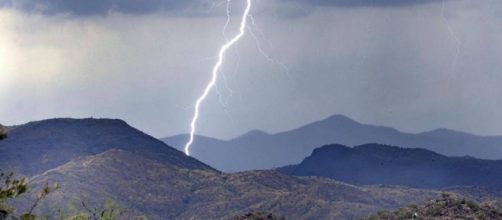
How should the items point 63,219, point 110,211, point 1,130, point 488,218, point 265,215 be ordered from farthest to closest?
point 265,215 → point 488,218 → point 110,211 → point 63,219 → point 1,130

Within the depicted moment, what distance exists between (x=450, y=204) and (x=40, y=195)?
321ft

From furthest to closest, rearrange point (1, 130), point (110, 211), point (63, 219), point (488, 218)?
point (488, 218)
point (110, 211)
point (63, 219)
point (1, 130)

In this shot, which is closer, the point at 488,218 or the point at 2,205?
the point at 2,205

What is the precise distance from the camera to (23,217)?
41.8 m

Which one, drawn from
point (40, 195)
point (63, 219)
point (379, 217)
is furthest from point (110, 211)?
point (379, 217)

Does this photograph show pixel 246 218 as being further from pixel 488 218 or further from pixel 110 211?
pixel 110 211

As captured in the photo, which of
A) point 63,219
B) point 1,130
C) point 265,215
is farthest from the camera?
point 265,215

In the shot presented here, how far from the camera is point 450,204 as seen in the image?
134m

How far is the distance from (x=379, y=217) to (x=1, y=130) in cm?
10587

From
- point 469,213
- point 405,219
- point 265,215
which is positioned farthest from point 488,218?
point 265,215

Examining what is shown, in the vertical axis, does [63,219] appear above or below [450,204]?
below

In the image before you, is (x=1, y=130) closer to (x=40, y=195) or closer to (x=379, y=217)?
(x=40, y=195)

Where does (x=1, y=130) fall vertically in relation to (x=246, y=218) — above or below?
below

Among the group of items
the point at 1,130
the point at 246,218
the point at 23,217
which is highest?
the point at 246,218
